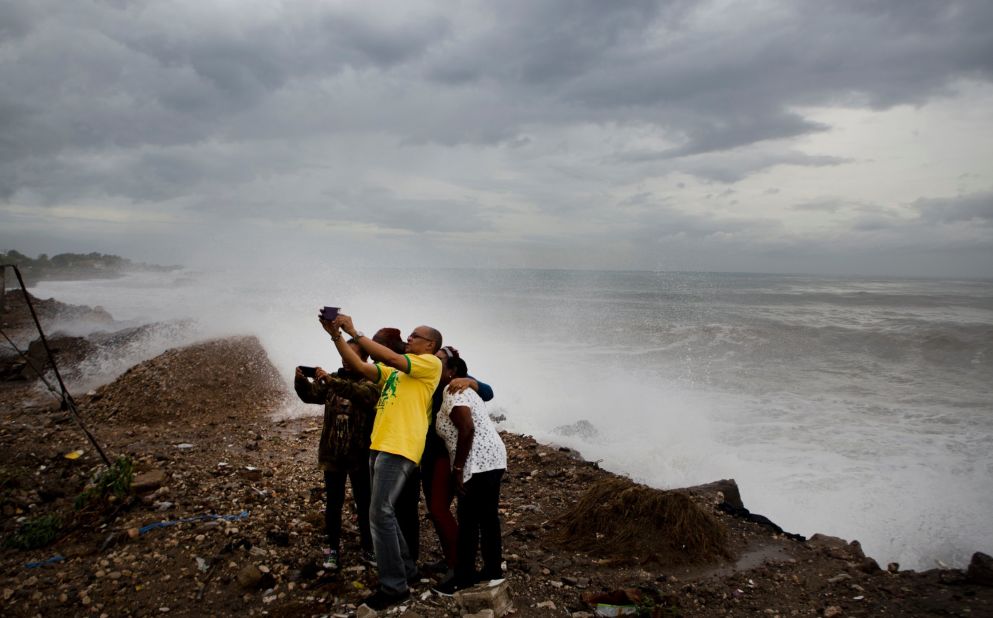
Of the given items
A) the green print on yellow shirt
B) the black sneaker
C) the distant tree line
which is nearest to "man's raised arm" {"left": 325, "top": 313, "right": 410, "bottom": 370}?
the green print on yellow shirt

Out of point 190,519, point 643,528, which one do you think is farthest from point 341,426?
point 643,528

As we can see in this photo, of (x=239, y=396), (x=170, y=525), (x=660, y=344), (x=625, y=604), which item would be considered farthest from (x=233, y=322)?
(x=660, y=344)

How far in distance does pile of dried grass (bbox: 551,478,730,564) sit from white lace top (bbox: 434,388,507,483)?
74.1 inches

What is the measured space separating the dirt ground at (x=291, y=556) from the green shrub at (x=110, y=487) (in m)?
0.07

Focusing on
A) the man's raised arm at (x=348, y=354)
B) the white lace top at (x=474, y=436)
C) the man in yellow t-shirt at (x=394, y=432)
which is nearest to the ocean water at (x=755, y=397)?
the white lace top at (x=474, y=436)

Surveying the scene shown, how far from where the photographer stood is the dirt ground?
3.98m

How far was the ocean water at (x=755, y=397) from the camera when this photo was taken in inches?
300

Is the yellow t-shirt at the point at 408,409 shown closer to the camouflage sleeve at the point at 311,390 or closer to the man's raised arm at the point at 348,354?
the man's raised arm at the point at 348,354

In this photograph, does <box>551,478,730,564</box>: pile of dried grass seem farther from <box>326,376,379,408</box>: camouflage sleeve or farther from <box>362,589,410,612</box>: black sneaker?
<box>326,376,379,408</box>: camouflage sleeve

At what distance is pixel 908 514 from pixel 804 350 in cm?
1695

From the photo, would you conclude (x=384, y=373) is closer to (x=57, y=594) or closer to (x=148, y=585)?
(x=148, y=585)

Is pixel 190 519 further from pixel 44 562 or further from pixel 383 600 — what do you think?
pixel 383 600

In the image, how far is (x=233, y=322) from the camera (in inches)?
550

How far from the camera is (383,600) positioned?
3.74m
